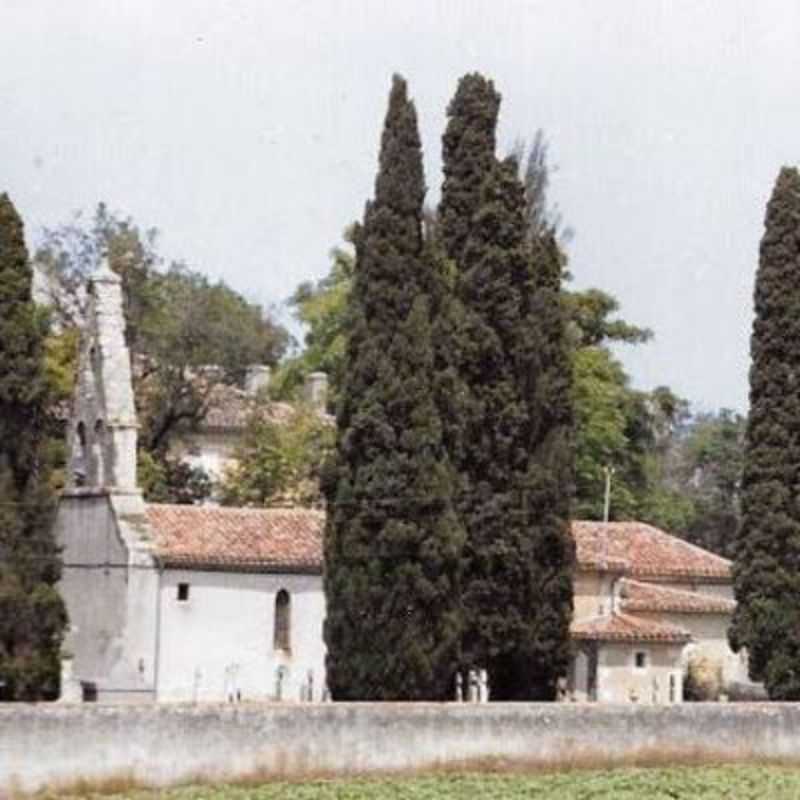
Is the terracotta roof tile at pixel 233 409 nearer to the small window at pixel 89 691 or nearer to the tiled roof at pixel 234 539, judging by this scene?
the tiled roof at pixel 234 539

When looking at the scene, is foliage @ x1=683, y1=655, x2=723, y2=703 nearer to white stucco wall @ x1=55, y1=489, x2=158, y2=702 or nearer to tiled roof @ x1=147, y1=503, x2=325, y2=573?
tiled roof @ x1=147, y1=503, x2=325, y2=573

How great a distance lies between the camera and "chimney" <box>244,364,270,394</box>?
278 feet

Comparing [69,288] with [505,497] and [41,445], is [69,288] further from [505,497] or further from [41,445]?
[41,445]

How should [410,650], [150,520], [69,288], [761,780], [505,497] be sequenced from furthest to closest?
[69,288], [150,520], [505,497], [410,650], [761,780]

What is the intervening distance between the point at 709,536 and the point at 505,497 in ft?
173

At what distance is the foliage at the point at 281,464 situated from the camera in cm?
7438

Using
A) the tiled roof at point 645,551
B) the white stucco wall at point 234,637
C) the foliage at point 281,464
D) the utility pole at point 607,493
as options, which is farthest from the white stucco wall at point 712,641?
the foliage at point 281,464

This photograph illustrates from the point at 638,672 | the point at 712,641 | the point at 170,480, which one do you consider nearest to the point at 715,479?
the point at 170,480

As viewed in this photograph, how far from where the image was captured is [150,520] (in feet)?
192

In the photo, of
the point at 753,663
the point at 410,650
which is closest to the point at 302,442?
the point at 753,663

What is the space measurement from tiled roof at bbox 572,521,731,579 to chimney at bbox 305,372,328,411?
14289 mm

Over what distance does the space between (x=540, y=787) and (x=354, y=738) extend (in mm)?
2707

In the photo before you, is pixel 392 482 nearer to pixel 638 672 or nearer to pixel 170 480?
pixel 638 672

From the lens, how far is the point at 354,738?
36.8m
